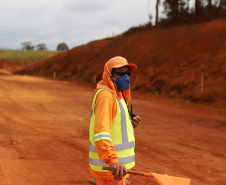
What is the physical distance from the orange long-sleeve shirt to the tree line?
86.9 ft

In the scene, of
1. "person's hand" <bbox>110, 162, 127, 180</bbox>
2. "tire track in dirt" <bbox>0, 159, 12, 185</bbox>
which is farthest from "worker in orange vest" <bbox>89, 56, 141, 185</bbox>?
"tire track in dirt" <bbox>0, 159, 12, 185</bbox>

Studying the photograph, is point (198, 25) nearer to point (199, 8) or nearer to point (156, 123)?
point (199, 8)

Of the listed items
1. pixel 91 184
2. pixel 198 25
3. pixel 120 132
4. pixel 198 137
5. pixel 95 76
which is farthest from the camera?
pixel 95 76

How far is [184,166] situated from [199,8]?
2684 cm

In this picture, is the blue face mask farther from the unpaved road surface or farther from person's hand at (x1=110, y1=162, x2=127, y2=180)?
the unpaved road surface

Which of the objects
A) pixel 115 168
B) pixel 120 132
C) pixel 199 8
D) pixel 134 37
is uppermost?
pixel 199 8

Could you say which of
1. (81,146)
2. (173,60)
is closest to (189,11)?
(173,60)

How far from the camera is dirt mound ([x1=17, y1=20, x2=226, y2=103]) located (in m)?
18.8

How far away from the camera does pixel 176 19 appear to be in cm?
3097

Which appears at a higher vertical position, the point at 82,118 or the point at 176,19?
the point at 176,19

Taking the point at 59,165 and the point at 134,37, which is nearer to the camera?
the point at 59,165

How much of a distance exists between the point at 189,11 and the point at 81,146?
2724 cm

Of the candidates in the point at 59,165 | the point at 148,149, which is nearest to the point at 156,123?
the point at 148,149

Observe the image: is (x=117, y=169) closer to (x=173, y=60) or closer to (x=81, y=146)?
(x=81, y=146)
